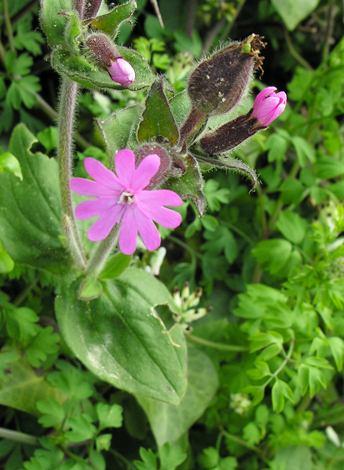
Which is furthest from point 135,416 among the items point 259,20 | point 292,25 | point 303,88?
point 259,20

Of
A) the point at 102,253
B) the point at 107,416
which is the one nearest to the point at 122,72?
the point at 102,253

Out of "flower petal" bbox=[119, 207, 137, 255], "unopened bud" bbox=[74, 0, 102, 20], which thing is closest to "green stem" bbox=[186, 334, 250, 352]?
"flower petal" bbox=[119, 207, 137, 255]

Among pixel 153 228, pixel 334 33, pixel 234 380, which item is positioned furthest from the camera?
pixel 334 33

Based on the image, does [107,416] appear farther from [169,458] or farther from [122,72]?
[122,72]

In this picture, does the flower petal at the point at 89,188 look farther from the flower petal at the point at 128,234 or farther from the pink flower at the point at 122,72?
the pink flower at the point at 122,72

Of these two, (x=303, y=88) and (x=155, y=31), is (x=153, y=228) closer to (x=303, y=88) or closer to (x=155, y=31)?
(x=303, y=88)
